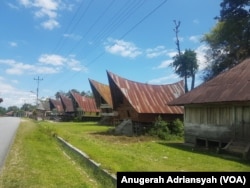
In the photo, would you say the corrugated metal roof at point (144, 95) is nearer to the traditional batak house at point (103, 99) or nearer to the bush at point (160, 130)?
the bush at point (160, 130)

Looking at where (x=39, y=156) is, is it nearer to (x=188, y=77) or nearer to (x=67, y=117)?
(x=188, y=77)

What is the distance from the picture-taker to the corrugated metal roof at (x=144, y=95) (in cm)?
3095

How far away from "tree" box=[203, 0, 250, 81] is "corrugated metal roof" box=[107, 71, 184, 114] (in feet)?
27.6

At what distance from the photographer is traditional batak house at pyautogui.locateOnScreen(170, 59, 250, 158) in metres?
16.2

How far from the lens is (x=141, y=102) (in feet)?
103

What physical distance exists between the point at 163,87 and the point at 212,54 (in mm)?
12162

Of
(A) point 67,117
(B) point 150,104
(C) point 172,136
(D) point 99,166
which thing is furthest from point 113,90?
(A) point 67,117

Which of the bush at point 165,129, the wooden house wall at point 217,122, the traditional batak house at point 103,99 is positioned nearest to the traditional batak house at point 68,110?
the traditional batak house at point 103,99

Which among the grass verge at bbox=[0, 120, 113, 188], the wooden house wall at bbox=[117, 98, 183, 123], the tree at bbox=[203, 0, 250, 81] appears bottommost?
the grass verge at bbox=[0, 120, 113, 188]

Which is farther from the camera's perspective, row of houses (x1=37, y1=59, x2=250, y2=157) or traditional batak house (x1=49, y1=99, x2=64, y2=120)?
traditional batak house (x1=49, y1=99, x2=64, y2=120)

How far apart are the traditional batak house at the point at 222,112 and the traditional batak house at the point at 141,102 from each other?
8638 millimetres

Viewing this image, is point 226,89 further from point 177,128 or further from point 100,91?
point 100,91

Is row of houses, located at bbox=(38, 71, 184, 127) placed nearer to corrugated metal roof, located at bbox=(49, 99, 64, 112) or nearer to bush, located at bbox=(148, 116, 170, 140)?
bush, located at bbox=(148, 116, 170, 140)

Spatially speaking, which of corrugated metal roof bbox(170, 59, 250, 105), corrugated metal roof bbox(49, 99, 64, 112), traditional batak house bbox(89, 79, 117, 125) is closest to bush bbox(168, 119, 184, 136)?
corrugated metal roof bbox(170, 59, 250, 105)
